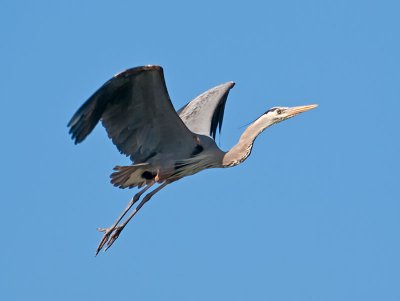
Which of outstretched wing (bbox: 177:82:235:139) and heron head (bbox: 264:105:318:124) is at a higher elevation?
outstretched wing (bbox: 177:82:235:139)

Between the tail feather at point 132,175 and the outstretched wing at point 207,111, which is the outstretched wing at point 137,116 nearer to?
the tail feather at point 132,175

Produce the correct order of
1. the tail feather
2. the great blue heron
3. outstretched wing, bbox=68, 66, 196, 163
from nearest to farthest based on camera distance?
outstretched wing, bbox=68, 66, 196, 163 → the great blue heron → the tail feather

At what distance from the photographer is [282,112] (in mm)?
15625

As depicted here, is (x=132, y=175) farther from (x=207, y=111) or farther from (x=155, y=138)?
(x=207, y=111)

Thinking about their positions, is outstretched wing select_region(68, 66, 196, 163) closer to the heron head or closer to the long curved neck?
the long curved neck

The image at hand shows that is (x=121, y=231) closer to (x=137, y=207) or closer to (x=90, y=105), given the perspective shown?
(x=137, y=207)

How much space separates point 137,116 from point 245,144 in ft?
4.84

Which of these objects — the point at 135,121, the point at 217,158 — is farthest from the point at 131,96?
the point at 217,158

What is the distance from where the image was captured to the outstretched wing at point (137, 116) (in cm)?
1430

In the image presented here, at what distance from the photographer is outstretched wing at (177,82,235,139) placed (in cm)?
1650

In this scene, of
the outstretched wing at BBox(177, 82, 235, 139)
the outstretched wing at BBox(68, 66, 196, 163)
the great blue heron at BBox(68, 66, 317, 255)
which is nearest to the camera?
the outstretched wing at BBox(68, 66, 196, 163)

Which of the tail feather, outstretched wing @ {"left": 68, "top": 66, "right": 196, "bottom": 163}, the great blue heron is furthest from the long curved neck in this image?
the tail feather

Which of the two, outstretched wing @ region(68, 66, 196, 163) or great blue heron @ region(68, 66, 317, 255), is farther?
great blue heron @ region(68, 66, 317, 255)

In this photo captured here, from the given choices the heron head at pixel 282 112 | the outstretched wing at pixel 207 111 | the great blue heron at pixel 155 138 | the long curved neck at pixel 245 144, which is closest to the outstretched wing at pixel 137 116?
the great blue heron at pixel 155 138
